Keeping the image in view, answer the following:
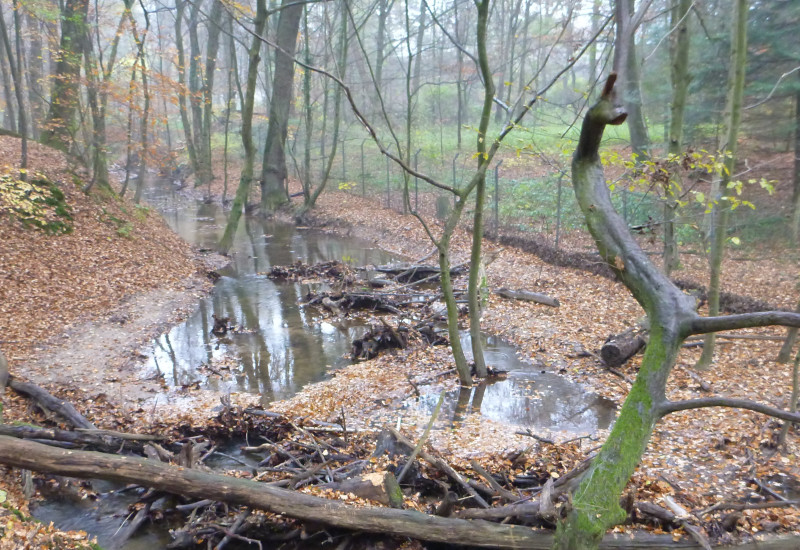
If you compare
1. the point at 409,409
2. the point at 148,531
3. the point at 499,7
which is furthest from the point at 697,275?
the point at 499,7

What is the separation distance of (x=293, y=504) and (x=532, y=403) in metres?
4.20

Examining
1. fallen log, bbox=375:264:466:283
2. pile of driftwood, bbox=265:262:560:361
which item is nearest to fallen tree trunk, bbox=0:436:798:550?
pile of driftwood, bbox=265:262:560:361

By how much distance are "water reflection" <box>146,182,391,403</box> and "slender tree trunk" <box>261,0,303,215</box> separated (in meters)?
6.60

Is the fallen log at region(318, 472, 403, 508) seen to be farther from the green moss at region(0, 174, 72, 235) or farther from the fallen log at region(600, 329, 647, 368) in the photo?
the green moss at region(0, 174, 72, 235)

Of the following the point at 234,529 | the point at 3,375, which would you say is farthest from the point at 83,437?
the point at 234,529

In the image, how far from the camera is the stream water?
5.40m

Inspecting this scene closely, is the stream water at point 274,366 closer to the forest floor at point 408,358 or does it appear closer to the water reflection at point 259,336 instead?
the water reflection at point 259,336

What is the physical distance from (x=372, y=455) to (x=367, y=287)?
7.49m

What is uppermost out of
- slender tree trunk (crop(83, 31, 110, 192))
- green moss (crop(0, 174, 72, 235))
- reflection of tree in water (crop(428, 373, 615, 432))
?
slender tree trunk (crop(83, 31, 110, 192))

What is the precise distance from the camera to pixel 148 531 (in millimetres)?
4996

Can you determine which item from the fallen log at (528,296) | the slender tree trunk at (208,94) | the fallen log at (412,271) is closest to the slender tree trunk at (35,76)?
the slender tree trunk at (208,94)

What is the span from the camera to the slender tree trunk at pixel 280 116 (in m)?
22.2

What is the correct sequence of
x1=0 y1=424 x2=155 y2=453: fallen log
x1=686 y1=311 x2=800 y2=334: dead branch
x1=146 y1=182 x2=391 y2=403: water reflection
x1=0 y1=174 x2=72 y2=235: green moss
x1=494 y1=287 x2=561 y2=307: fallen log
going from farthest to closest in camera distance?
x1=494 y1=287 x2=561 y2=307: fallen log
x1=0 y1=174 x2=72 y2=235: green moss
x1=146 y1=182 x2=391 y2=403: water reflection
x1=0 y1=424 x2=155 y2=453: fallen log
x1=686 y1=311 x2=800 y2=334: dead branch

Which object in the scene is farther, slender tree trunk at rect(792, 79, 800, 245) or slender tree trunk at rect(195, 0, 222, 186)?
slender tree trunk at rect(195, 0, 222, 186)
